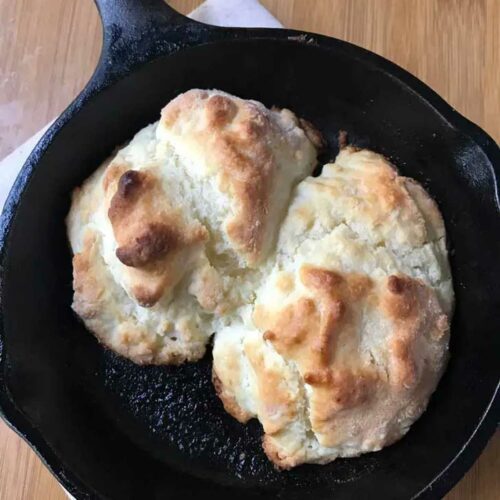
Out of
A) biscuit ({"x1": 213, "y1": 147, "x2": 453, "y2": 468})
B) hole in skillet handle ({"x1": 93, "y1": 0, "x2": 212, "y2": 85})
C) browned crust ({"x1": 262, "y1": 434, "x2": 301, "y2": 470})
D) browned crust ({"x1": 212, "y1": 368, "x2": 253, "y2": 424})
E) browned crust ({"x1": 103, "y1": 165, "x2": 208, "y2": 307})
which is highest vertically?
hole in skillet handle ({"x1": 93, "y1": 0, "x2": 212, "y2": 85})

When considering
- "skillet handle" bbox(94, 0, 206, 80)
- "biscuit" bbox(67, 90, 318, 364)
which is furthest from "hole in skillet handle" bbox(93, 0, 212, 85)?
"biscuit" bbox(67, 90, 318, 364)

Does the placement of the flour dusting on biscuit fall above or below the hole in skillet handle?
below

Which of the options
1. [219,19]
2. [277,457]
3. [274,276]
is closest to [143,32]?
[219,19]

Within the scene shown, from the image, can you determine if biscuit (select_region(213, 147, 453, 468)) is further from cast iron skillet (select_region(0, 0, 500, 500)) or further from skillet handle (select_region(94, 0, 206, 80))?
skillet handle (select_region(94, 0, 206, 80))

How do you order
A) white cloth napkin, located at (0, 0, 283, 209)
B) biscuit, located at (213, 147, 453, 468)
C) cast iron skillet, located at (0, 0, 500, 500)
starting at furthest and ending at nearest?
white cloth napkin, located at (0, 0, 283, 209) → cast iron skillet, located at (0, 0, 500, 500) → biscuit, located at (213, 147, 453, 468)

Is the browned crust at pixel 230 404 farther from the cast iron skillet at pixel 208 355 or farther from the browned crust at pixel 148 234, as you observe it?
the browned crust at pixel 148 234

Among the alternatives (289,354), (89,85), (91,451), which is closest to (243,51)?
(89,85)

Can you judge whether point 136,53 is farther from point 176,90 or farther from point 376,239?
point 376,239
